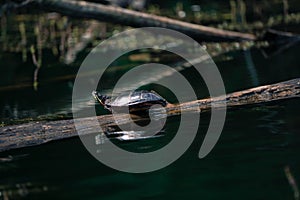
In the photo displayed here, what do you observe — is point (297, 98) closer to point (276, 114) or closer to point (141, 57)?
point (276, 114)

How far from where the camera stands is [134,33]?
41.7ft

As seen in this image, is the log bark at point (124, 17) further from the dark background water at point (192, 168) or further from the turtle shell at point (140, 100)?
the turtle shell at point (140, 100)

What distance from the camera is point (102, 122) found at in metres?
5.08

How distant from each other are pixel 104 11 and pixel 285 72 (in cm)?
323

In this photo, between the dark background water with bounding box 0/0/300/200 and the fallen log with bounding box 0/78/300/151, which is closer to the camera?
the dark background water with bounding box 0/0/300/200

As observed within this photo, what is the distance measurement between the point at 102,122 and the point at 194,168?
54.8 inches

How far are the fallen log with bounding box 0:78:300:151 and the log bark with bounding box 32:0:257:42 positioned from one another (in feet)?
12.3

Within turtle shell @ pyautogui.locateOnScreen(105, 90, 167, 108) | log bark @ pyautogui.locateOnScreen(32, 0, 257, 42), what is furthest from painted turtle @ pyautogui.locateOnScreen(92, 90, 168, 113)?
log bark @ pyautogui.locateOnScreen(32, 0, 257, 42)

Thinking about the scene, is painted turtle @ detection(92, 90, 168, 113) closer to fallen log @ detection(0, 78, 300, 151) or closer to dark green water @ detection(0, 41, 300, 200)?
fallen log @ detection(0, 78, 300, 151)

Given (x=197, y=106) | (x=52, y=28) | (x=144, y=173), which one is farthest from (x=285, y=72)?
(x=52, y=28)

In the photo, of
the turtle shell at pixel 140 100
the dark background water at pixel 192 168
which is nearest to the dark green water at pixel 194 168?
the dark background water at pixel 192 168

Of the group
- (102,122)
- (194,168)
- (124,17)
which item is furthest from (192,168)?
(124,17)

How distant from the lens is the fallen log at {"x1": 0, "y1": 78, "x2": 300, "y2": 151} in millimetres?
4738

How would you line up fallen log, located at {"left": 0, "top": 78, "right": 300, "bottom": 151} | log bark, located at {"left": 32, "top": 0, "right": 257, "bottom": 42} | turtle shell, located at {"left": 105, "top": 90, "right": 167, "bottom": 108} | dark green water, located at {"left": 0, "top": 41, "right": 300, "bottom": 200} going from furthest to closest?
log bark, located at {"left": 32, "top": 0, "right": 257, "bottom": 42}
turtle shell, located at {"left": 105, "top": 90, "right": 167, "bottom": 108}
fallen log, located at {"left": 0, "top": 78, "right": 300, "bottom": 151}
dark green water, located at {"left": 0, "top": 41, "right": 300, "bottom": 200}
